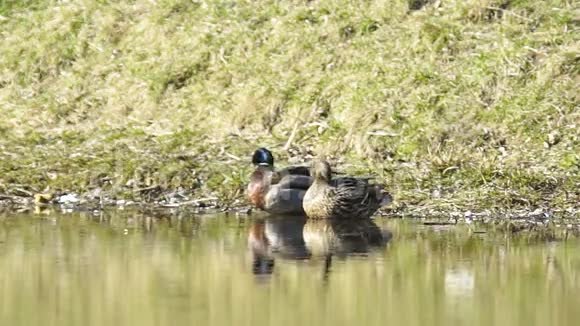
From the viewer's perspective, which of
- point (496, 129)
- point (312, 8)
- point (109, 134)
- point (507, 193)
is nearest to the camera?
point (507, 193)

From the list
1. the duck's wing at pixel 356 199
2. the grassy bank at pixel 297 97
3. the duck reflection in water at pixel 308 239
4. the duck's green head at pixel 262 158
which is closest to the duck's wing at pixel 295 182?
the duck reflection in water at pixel 308 239

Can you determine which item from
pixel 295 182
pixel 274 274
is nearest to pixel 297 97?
pixel 295 182

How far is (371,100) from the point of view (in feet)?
62.5

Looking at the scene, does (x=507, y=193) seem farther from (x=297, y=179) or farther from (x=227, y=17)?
(x=227, y=17)

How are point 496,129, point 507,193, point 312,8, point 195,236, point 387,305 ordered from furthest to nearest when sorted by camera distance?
1. point 312,8
2. point 496,129
3. point 507,193
4. point 195,236
5. point 387,305

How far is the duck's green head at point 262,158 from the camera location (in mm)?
16844

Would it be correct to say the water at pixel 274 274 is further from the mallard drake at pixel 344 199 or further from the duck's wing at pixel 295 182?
the duck's wing at pixel 295 182

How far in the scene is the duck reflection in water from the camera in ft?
42.8

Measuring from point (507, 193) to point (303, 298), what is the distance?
5536 millimetres

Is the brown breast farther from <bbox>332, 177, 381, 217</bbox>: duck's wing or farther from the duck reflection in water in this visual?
<bbox>332, 177, 381, 217</bbox>: duck's wing

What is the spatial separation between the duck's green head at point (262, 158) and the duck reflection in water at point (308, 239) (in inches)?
37.0

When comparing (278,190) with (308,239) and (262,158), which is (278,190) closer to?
(262,158)

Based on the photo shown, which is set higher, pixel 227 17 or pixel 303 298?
pixel 227 17

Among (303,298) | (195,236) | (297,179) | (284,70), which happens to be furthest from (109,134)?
(303,298)
